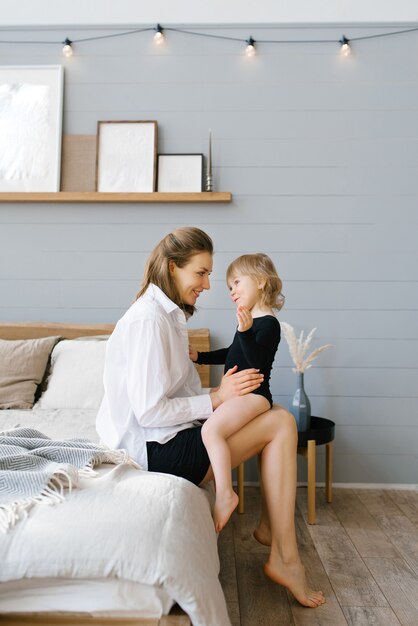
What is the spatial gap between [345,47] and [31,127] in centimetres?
187

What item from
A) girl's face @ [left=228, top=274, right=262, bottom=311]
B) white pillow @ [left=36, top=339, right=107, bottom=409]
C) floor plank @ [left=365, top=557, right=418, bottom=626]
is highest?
girl's face @ [left=228, top=274, right=262, bottom=311]

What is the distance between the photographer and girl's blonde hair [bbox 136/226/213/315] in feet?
Answer: 6.82

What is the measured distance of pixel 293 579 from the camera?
1993 mm

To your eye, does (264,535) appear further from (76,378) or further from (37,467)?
→ (76,378)

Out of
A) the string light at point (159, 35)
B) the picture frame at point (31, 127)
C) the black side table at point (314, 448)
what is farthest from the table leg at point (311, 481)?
the string light at point (159, 35)

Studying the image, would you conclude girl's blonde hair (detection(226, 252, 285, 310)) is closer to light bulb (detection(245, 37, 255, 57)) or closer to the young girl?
the young girl

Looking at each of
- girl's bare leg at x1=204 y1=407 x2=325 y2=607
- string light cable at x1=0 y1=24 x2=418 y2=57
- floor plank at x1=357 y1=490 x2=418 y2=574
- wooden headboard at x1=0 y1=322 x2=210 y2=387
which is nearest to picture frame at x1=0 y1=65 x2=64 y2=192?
string light cable at x1=0 y1=24 x2=418 y2=57

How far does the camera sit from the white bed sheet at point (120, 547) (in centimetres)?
127

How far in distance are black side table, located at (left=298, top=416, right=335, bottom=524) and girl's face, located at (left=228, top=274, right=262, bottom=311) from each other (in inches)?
35.3

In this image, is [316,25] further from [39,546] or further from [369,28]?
[39,546]

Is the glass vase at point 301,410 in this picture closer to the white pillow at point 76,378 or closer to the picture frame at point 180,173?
the white pillow at point 76,378

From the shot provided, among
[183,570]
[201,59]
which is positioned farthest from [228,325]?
[183,570]

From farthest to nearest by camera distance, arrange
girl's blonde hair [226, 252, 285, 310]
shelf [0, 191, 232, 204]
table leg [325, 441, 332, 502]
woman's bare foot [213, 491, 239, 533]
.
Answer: shelf [0, 191, 232, 204] < table leg [325, 441, 332, 502] < girl's blonde hair [226, 252, 285, 310] < woman's bare foot [213, 491, 239, 533]

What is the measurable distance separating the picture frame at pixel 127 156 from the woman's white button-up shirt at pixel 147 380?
159 centimetres
